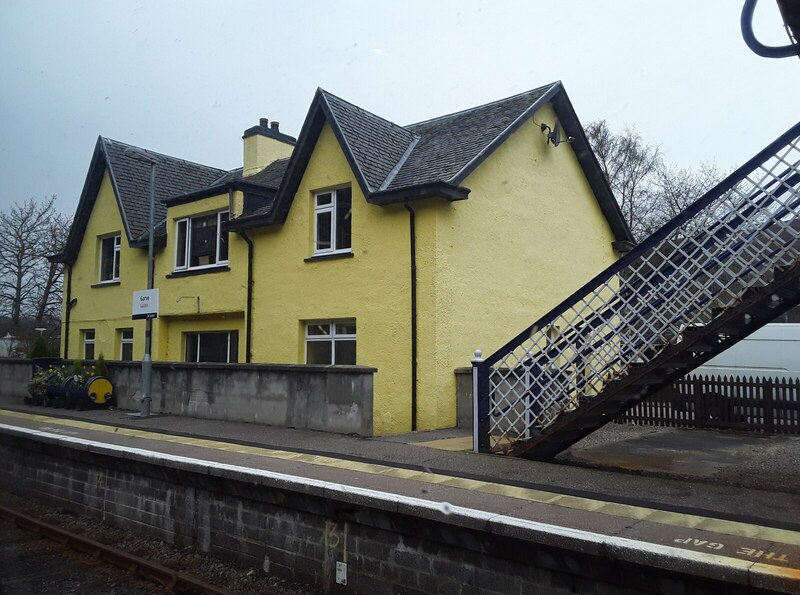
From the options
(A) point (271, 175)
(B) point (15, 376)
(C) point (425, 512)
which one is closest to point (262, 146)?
(A) point (271, 175)

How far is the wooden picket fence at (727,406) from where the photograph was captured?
515 inches

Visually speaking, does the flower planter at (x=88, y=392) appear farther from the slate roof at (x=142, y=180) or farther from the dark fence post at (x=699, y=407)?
the dark fence post at (x=699, y=407)

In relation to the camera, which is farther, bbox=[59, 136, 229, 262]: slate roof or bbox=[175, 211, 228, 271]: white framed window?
bbox=[59, 136, 229, 262]: slate roof

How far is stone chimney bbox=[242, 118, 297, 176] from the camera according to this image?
2078 centimetres

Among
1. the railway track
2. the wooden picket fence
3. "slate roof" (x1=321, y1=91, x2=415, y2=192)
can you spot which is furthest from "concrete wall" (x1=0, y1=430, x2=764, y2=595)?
the wooden picket fence

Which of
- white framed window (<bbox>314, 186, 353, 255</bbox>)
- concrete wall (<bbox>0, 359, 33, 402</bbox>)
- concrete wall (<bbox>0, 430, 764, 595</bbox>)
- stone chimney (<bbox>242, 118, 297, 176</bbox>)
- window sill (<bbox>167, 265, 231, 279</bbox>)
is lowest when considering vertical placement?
concrete wall (<bbox>0, 430, 764, 595</bbox>)

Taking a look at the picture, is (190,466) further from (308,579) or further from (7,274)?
(7,274)

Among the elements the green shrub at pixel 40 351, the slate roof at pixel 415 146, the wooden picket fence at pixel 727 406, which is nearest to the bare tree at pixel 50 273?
the green shrub at pixel 40 351

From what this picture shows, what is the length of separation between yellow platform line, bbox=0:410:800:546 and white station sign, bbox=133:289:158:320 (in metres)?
3.91

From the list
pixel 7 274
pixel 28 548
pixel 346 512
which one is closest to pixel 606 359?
pixel 346 512

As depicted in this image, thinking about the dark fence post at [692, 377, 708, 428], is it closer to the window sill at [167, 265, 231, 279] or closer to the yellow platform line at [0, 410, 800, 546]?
the yellow platform line at [0, 410, 800, 546]

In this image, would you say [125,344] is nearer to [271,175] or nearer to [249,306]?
[249,306]

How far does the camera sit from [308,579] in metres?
7.11

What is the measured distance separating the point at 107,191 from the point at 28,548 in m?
15.6
